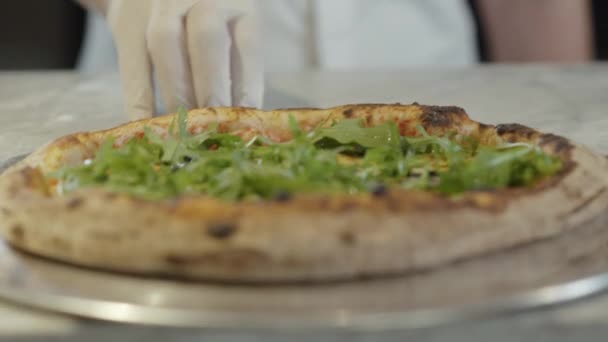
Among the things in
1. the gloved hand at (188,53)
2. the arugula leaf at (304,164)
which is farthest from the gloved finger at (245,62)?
the arugula leaf at (304,164)

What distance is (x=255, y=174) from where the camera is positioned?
708mm

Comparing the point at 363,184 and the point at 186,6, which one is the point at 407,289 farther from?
the point at 186,6

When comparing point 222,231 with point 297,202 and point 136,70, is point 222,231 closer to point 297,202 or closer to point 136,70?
point 297,202

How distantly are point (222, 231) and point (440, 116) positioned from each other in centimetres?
43

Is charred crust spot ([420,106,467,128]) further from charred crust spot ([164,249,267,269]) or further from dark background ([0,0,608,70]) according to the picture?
dark background ([0,0,608,70])

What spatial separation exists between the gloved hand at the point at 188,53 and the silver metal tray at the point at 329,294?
0.61 meters

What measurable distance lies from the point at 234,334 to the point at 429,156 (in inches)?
14.8

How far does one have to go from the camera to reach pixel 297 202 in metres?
0.64

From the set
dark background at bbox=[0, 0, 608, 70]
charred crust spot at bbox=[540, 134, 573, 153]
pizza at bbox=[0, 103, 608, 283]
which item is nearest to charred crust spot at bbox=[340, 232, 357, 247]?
pizza at bbox=[0, 103, 608, 283]

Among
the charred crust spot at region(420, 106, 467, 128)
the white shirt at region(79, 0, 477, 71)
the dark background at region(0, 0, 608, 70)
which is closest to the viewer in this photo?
the charred crust spot at region(420, 106, 467, 128)

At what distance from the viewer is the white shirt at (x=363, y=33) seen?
Answer: 204 cm

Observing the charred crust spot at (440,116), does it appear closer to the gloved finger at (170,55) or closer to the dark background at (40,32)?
the gloved finger at (170,55)

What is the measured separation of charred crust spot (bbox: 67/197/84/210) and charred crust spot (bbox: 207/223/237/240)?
0.11 meters

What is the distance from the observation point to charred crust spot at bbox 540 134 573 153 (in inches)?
33.5
